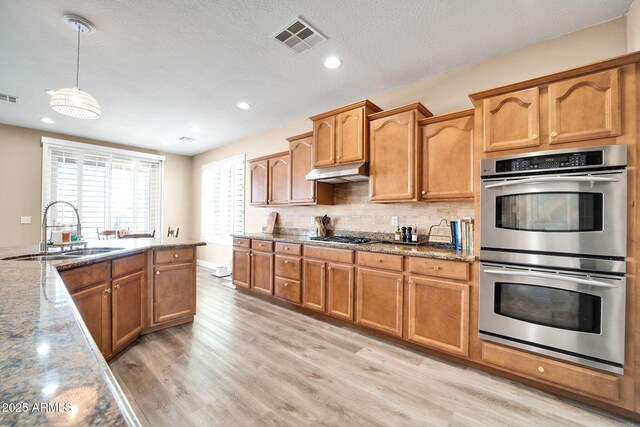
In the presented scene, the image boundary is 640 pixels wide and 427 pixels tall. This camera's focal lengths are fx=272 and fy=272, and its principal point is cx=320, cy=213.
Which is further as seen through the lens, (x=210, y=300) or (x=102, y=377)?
(x=210, y=300)

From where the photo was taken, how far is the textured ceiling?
2061mm

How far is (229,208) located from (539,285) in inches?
210

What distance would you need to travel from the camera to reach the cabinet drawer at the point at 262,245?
387 centimetres

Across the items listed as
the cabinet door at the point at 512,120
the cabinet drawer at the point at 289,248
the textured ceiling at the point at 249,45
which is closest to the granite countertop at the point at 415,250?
the cabinet drawer at the point at 289,248

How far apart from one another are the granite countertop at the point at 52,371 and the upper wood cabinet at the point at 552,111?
8.60 feet

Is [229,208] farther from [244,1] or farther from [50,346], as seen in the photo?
[50,346]

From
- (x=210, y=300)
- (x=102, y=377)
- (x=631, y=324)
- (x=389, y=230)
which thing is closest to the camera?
(x=102, y=377)

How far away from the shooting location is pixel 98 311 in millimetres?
2115

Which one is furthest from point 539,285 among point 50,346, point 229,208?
point 229,208

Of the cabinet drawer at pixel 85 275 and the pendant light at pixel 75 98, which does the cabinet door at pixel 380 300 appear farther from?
the pendant light at pixel 75 98

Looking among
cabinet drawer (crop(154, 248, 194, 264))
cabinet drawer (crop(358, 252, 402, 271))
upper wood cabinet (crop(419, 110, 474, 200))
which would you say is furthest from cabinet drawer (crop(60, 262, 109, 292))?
upper wood cabinet (crop(419, 110, 474, 200))

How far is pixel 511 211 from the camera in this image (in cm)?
213

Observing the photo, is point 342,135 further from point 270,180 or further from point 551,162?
point 551,162

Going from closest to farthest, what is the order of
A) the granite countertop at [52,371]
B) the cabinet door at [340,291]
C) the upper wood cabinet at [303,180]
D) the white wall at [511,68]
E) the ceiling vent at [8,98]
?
the granite countertop at [52,371] → the white wall at [511,68] → the cabinet door at [340,291] → the ceiling vent at [8,98] → the upper wood cabinet at [303,180]
